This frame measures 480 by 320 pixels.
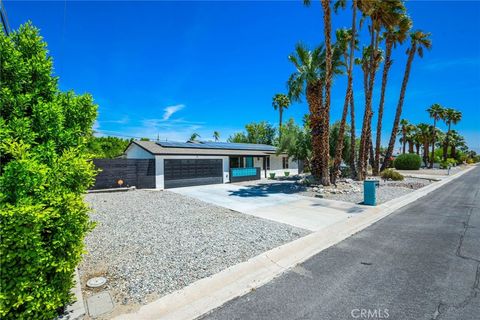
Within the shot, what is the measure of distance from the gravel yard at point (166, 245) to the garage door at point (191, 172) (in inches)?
293

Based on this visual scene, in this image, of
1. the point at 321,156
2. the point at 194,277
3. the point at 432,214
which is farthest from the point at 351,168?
the point at 194,277

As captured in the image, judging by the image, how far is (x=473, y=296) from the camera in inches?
151

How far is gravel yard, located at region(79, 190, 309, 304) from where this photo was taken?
169 inches

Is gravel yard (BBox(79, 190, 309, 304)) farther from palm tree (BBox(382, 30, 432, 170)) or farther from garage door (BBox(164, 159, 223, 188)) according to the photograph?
palm tree (BBox(382, 30, 432, 170))

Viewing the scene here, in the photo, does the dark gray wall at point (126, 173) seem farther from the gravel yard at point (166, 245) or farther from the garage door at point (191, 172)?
the gravel yard at point (166, 245)

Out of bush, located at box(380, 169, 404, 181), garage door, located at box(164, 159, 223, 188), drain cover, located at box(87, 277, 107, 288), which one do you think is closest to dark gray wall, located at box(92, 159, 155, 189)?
garage door, located at box(164, 159, 223, 188)

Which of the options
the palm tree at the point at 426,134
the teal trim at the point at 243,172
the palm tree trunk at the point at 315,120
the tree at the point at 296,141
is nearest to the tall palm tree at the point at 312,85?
the palm tree trunk at the point at 315,120

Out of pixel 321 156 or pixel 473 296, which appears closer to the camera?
pixel 473 296

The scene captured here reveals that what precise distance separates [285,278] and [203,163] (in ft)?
50.7

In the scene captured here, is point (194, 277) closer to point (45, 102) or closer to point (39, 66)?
point (45, 102)

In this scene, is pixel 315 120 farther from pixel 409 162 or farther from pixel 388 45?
pixel 409 162

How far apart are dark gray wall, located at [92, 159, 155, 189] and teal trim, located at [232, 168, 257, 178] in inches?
289

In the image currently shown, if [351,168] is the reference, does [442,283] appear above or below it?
below

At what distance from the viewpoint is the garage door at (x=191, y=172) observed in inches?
685
